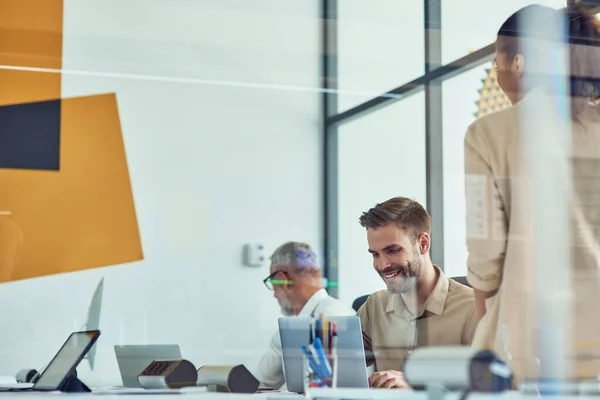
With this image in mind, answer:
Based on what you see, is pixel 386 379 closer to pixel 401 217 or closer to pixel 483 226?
pixel 483 226

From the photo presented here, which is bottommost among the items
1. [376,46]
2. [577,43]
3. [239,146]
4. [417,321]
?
[417,321]

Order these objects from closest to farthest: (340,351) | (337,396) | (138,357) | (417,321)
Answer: (337,396) < (340,351) < (138,357) < (417,321)

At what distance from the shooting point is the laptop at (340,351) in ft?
5.64

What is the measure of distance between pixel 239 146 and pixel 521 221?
8.55 ft

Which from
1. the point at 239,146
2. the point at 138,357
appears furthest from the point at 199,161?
Answer: the point at 138,357

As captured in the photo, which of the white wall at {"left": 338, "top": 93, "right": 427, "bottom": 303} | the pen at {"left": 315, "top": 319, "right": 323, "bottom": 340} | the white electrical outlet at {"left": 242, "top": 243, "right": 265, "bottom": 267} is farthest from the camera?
the white electrical outlet at {"left": 242, "top": 243, "right": 265, "bottom": 267}

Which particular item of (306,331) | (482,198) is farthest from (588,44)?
(306,331)

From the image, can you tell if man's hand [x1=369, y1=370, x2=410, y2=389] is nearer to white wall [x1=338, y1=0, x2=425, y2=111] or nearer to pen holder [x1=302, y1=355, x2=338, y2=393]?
pen holder [x1=302, y1=355, x2=338, y2=393]

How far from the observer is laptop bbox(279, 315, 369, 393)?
1719mm

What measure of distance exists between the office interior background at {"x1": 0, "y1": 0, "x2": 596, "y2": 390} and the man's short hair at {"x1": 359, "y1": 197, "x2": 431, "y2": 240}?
1.22m

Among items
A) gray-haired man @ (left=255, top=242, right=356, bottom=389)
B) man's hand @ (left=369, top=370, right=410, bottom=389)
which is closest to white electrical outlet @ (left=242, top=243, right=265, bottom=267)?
gray-haired man @ (left=255, top=242, right=356, bottom=389)

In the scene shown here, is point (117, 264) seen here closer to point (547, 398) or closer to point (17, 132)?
point (17, 132)

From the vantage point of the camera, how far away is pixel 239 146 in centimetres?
491

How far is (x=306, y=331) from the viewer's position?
1.83 m
